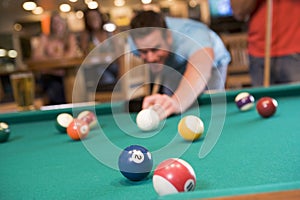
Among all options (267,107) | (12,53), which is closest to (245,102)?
(267,107)

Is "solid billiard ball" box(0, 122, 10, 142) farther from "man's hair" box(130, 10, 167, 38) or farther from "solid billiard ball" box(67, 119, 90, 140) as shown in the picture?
"man's hair" box(130, 10, 167, 38)

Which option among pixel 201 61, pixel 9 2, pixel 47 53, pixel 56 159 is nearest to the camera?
pixel 56 159

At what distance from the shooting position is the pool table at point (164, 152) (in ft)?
2.73

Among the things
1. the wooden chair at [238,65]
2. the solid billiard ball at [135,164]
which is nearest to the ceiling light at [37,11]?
the wooden chair at [238,65]

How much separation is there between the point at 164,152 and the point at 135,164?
0.29 m

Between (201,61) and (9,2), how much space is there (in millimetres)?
7730

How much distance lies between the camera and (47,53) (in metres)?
5.60

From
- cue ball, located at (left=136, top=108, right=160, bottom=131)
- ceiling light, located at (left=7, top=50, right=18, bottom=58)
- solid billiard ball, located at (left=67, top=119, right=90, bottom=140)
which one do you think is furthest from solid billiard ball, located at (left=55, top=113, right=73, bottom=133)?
ceiling light, located at (left=7, top=50, right=18, bottom=58)

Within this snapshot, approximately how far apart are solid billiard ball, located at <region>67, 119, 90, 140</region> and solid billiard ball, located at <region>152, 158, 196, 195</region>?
0.73m

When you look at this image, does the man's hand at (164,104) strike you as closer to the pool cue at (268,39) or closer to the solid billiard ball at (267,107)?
the solid billiard ball at (267,107)

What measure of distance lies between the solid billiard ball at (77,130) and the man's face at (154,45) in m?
0.81

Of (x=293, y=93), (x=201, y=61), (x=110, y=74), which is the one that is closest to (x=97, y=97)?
(x=110, y=74)

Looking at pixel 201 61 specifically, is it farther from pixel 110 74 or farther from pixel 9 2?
pixel 9 2

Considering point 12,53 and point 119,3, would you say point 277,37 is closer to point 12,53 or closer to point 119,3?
point 119,3
